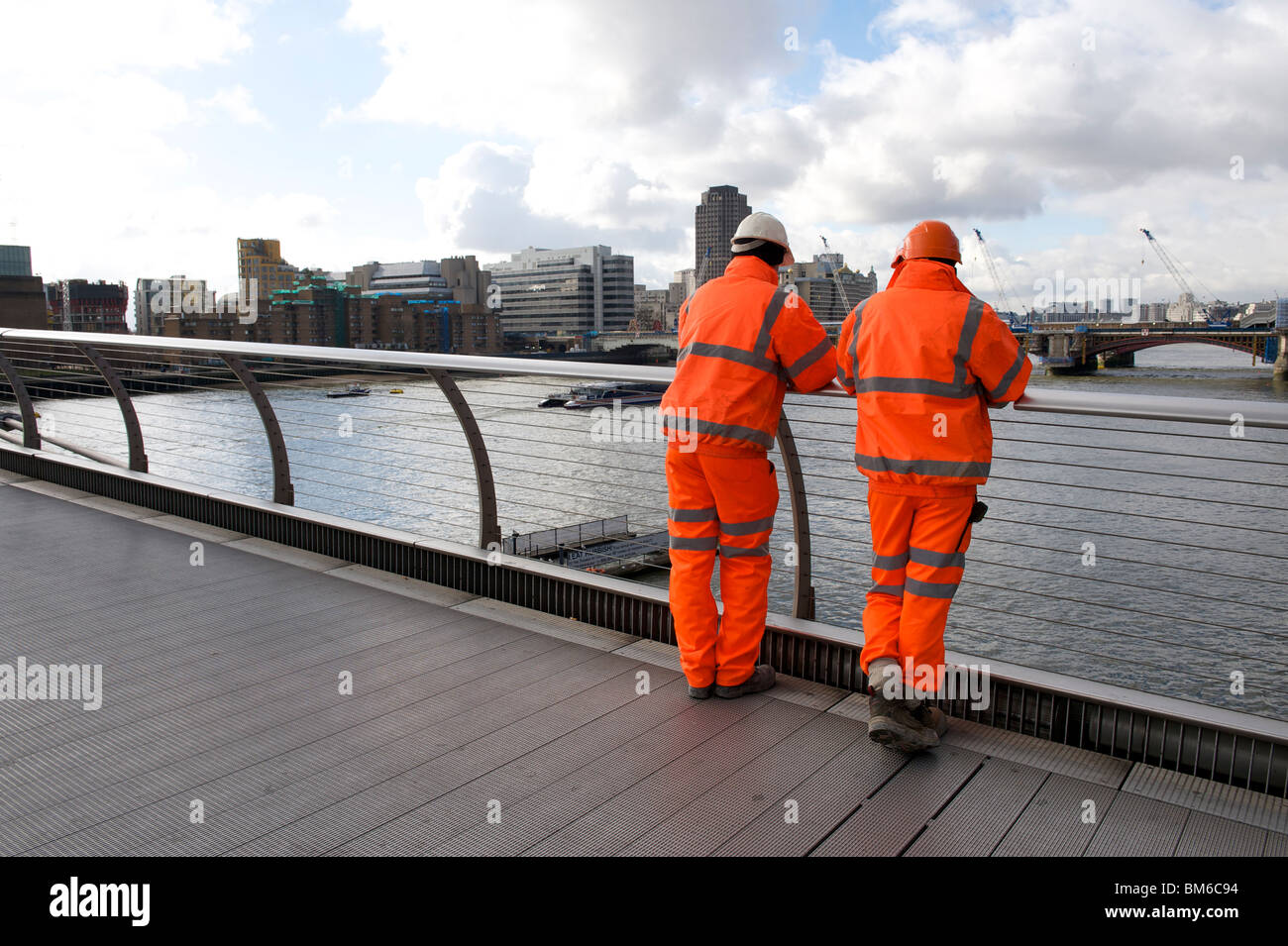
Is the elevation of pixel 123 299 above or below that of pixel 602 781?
above

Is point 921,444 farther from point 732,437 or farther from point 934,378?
point 732,437

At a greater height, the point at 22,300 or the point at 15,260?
the point at 15,260

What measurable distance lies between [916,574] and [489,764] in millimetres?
1307

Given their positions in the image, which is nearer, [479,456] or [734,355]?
[734,355]

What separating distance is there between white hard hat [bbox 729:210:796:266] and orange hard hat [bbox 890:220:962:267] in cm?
46

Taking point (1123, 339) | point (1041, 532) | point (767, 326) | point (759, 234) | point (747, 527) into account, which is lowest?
point (1041, 532)

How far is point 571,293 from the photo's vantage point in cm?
10581

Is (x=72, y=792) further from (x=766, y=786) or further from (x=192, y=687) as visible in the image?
(x=766, y=786)

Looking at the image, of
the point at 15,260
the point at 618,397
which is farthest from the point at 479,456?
the point at 15,260

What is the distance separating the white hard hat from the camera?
9.70 feet
